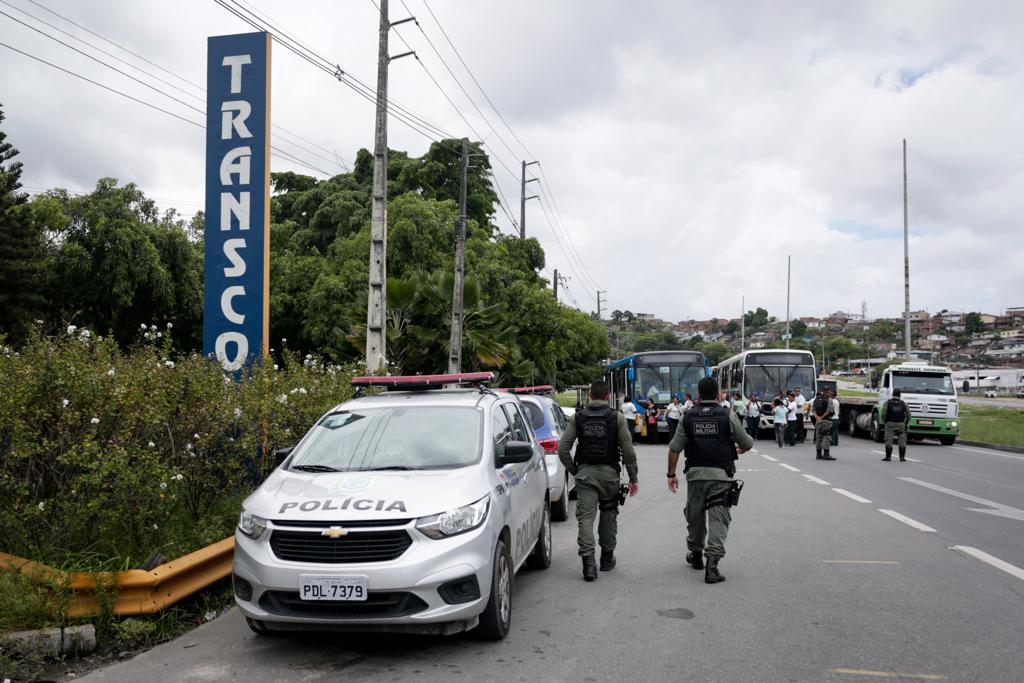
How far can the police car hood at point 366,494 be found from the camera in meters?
5.19

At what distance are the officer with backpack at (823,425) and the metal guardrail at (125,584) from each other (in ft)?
55.5

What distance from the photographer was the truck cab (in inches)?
1041

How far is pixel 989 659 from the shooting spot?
5121mm

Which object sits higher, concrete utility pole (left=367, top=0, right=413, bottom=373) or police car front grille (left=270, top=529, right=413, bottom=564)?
concrete utility pole (left=367, top=0, right=413, bottom=373)

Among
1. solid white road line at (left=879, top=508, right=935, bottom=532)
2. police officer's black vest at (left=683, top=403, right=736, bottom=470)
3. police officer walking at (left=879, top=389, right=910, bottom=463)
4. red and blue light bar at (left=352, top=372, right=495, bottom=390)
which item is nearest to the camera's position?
red and blue light bar at (left=352, top=372, right=495, bottom=390)

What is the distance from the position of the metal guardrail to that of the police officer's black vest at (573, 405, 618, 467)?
3411 millimetres

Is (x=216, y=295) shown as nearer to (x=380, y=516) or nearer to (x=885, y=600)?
(x=380, y=516)

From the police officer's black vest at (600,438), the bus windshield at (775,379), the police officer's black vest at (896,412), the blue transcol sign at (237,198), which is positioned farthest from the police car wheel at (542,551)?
the bus windshield at (775,379)

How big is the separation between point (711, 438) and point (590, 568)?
1.62 m

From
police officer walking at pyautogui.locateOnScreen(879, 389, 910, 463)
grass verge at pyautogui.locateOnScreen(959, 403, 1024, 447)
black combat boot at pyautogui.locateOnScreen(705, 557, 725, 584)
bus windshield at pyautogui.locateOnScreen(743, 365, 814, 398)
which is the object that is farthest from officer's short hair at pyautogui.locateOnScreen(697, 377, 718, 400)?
bus windshield at pyautogui.locateOnScreen(743, 365, 814, 398)

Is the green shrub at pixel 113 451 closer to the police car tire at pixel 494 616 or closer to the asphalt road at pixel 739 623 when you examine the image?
the asphalt road at pixel 739 623

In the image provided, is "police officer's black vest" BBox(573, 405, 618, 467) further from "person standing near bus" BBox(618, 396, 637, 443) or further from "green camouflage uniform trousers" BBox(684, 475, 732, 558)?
"person standing near bus" BBox(618, 396, 637, 443)

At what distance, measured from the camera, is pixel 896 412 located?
20344 mm

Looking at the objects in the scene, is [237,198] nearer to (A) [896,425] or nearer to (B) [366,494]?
(B) [366,494]
